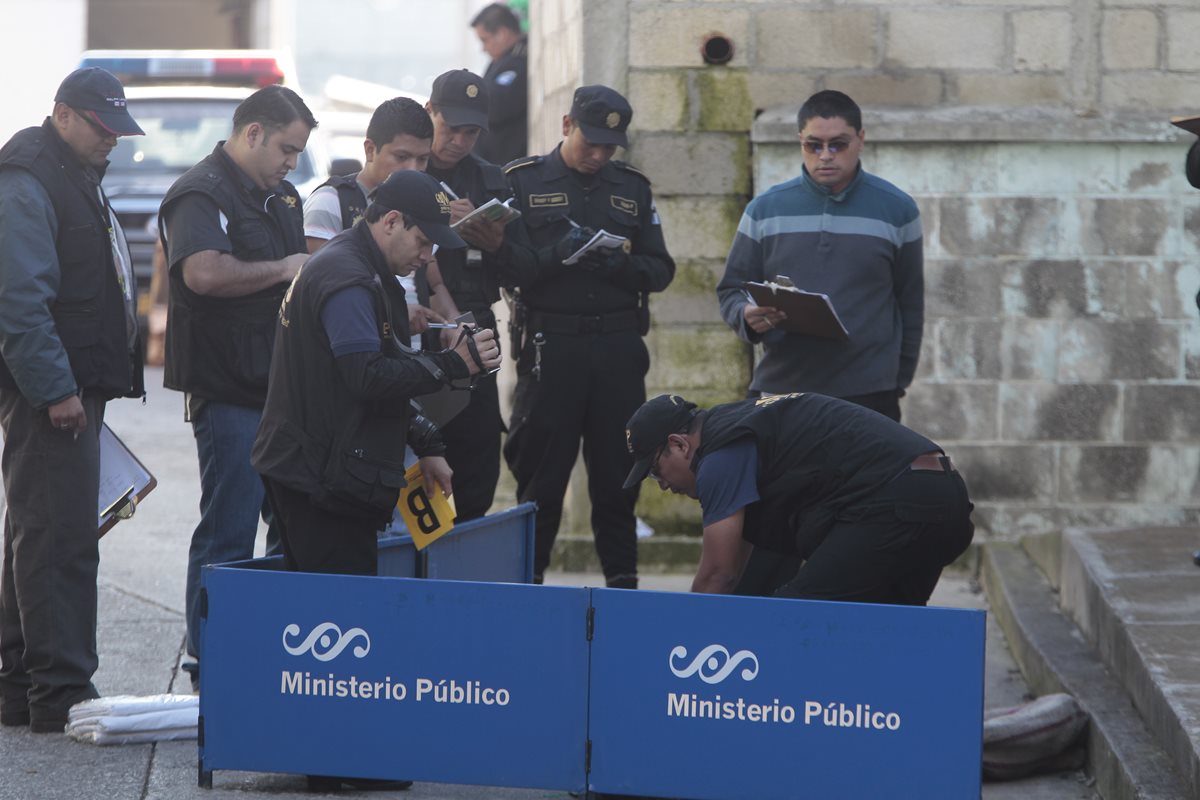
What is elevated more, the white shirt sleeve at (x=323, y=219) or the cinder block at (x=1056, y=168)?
the cinder block at (x=1056, y=168)

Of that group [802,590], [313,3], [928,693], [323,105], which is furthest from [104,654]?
[313,3]

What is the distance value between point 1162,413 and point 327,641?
482 cm

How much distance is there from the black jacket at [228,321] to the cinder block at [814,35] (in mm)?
3315

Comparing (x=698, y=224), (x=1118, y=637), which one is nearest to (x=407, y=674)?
(x=1118, y=637)

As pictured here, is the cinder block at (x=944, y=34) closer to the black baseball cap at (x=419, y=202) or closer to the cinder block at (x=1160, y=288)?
the cinder block at (x=1160, y=288)

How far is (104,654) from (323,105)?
821 inches

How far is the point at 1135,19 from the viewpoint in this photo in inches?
324

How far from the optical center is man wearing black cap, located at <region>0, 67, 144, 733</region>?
5246 millimetres

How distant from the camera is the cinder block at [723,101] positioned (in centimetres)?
825

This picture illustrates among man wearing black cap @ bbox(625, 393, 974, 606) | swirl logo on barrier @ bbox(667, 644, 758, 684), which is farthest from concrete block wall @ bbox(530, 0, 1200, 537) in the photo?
swirl logo on barrier @ bbox(667, 644, 758, 684)

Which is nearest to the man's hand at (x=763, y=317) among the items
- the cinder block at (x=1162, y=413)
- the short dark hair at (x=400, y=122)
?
the short dark hair at (x=400, y=122)

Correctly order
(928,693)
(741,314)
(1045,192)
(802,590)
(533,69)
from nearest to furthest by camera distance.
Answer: (928,693) < (802,590) < (741,314) < (1045,192) < (533,69)

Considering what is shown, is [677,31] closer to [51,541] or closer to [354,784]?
[51,541]

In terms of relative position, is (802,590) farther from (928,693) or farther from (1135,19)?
(1135,19)
